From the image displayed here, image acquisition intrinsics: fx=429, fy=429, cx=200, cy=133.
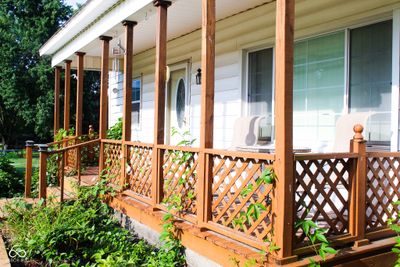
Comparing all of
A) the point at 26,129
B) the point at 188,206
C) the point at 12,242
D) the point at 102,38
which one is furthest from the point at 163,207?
the point at 26,129

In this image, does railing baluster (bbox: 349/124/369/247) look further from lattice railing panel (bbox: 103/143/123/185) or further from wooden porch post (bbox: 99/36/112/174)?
wooden porch post (bbox: 99/36/112/174)

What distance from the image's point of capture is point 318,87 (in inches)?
206

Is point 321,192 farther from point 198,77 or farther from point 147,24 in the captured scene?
point 147,24

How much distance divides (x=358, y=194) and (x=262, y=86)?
3.01 metres

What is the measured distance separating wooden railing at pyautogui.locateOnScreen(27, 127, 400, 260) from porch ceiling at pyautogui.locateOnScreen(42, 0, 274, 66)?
2187 mm

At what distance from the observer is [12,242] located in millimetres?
4836

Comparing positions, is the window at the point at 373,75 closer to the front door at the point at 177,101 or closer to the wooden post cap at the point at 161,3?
the wooden post cap at the point at 161,3

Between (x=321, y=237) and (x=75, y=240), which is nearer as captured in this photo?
(x=321, y=237)

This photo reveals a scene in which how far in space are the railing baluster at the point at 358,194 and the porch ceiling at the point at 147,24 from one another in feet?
9.33

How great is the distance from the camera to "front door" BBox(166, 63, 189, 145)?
8273mm

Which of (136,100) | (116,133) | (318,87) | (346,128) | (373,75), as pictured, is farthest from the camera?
(136,100)

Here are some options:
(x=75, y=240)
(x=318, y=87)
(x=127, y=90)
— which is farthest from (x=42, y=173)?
(x=318, y=87)

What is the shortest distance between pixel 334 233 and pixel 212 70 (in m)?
1.76

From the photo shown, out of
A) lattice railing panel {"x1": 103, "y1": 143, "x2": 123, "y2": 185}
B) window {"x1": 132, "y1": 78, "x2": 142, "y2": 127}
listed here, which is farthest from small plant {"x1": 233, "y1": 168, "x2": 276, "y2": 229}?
window {"x1": 132, "y1": 78, "x2": 142, "y2": 127}
